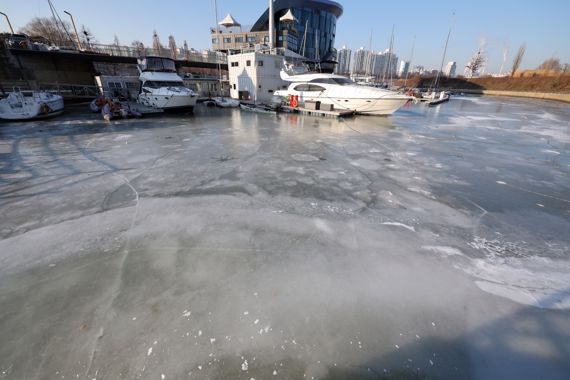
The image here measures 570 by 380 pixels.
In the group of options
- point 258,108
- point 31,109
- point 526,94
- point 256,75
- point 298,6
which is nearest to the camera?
point 31,109

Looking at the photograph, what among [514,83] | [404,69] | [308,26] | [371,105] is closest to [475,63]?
[514,83]

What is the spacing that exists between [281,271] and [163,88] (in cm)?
1293

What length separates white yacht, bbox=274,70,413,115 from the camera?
482 inches

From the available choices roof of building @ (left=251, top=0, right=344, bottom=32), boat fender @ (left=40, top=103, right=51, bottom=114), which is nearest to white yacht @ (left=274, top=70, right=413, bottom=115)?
boat fender @ (left=40, top=103, right=51, bottom=114)

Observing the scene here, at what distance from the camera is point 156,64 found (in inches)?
532

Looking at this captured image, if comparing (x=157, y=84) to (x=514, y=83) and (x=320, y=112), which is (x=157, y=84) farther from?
(x=514, y=83)

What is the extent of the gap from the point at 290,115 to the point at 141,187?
10.4m

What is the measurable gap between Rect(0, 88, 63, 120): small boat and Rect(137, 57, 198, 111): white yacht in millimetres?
3968

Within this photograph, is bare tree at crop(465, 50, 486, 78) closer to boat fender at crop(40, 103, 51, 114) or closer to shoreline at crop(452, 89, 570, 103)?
shoreline at crop(452, 89, 570, 103)

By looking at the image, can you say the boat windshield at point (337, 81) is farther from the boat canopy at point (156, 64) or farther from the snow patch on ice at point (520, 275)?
the snow patch on ice at point (520, 275)

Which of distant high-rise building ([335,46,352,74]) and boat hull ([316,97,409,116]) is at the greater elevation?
distant high-rise building ([335,46,352,74])

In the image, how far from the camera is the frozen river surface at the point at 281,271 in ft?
5.65

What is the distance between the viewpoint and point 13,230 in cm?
305

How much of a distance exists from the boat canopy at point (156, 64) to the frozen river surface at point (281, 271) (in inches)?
399
